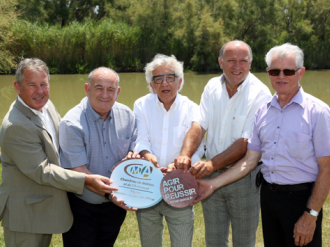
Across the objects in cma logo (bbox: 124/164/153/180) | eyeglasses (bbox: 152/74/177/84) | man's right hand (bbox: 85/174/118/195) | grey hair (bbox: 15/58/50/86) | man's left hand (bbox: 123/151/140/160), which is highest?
grey hair (bbox: 15/58/50/86)

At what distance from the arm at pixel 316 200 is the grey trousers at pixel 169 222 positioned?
874mm

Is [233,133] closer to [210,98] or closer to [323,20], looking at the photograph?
[210,98]

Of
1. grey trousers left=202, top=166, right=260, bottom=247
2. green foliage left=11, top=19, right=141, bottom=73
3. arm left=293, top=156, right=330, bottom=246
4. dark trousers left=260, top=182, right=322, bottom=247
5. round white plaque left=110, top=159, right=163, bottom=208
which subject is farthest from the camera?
green foliage left=11, top=19, right=141, bottom=73

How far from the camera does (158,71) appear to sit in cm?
273

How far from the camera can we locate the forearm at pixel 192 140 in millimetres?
2674

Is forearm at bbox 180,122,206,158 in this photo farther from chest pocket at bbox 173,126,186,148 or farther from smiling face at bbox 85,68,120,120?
smiling face at bbox 85,68,120,120

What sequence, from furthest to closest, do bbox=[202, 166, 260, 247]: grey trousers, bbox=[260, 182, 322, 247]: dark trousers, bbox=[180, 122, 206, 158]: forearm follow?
bbox=[202, 166, 260, 247]: grey trousers < bbox=[180, 122, 206, 158]: forearm < bbox=[260, 182, 322, 247]: dark trousers

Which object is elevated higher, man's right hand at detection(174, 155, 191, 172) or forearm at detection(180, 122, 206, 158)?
forearm at detection(180, 122, 206, 158)

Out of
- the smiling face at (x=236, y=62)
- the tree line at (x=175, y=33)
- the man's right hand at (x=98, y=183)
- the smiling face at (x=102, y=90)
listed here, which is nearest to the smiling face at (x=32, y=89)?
the smiling face at (x=102, y=90)

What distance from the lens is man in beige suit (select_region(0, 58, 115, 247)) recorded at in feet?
7.43

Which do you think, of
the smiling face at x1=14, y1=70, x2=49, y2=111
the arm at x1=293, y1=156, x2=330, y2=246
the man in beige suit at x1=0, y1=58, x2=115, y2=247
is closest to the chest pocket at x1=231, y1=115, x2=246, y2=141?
the arm at x1=293, y1=156, x2=330, y2=246

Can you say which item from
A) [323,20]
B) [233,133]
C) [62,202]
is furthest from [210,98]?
[323,20]

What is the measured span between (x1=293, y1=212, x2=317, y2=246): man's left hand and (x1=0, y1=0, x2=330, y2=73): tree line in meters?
17.7

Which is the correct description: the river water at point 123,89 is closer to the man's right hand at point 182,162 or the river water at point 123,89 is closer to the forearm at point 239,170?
the man's right hand at point 182,162
